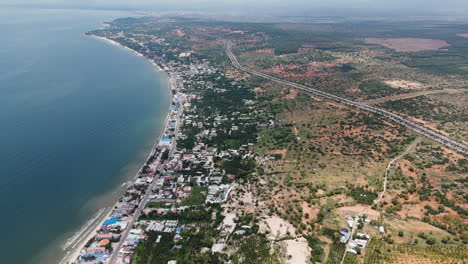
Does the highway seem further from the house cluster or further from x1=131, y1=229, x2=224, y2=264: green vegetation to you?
x1=131, y1=229, x2=224, y2=264: green vegetation

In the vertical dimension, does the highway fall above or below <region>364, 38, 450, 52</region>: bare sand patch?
below

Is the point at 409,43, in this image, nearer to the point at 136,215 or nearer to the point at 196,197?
the point at 196,197

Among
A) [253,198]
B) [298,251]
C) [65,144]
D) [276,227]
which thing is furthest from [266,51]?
[298,251]

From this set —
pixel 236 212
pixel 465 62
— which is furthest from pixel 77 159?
pixel 465 62

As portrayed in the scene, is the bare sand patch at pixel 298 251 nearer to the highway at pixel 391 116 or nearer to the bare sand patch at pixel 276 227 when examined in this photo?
the bare sand patch at pixel 276 227

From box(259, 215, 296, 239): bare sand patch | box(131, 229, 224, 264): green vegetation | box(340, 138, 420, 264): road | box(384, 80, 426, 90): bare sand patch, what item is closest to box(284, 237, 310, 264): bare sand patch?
box(259, 215, 296, 239): bare sand patch

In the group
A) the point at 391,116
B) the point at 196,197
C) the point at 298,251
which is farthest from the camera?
the point at 391,116
